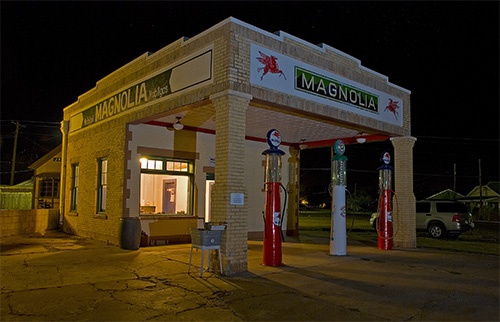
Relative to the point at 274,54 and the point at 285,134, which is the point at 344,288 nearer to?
the point at 274,54

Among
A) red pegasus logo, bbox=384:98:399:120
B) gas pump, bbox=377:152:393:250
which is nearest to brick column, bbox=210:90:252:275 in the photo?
gas pump, bbox=377:152:393:250

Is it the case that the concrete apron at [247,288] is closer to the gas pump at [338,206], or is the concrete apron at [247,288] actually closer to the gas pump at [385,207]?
the gas pump at [338,206]

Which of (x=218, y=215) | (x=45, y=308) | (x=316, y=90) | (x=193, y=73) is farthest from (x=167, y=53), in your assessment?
(x=45, y=308)

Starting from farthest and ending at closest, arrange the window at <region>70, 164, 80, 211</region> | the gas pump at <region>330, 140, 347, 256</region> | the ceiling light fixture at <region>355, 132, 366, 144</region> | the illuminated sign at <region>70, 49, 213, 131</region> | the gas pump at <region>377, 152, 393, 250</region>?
the window at <region>70, 164, 80, 211</region> < the ceiling light fixture at <region>355, 132, 366, 144</region> < the gas pump at <region>377, 152, 393, 250</region> < the gas pump at <region>330, 140, 347, 256</region> < the illuminated sign at <region>70, 49, 213, 131</region>

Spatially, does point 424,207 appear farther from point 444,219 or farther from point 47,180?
point 47,180

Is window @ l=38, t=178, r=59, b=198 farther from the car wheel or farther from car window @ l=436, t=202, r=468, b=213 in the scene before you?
car window @ l=436, t=202, r=468, b=213

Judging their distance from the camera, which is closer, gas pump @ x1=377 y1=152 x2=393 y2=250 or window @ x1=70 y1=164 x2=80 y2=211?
gas pump @ x1=377 y1=152 x2=393 y2=250

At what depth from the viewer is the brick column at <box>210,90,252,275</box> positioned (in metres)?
8.75

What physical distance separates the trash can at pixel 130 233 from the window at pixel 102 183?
2.68m

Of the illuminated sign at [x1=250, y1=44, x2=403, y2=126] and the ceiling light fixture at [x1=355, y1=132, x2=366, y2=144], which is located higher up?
the illuminated sign at [x1=250, y1=44, x2=403, y2=126]

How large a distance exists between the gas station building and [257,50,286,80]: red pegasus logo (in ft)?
0.11

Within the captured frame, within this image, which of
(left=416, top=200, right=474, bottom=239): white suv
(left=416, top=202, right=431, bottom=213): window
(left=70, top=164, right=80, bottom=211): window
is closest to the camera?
(left=70, top=164, right=80, bottom=211): window

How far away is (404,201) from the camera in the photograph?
14.3 metres

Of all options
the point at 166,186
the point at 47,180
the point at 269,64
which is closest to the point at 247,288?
the point at 269,64
